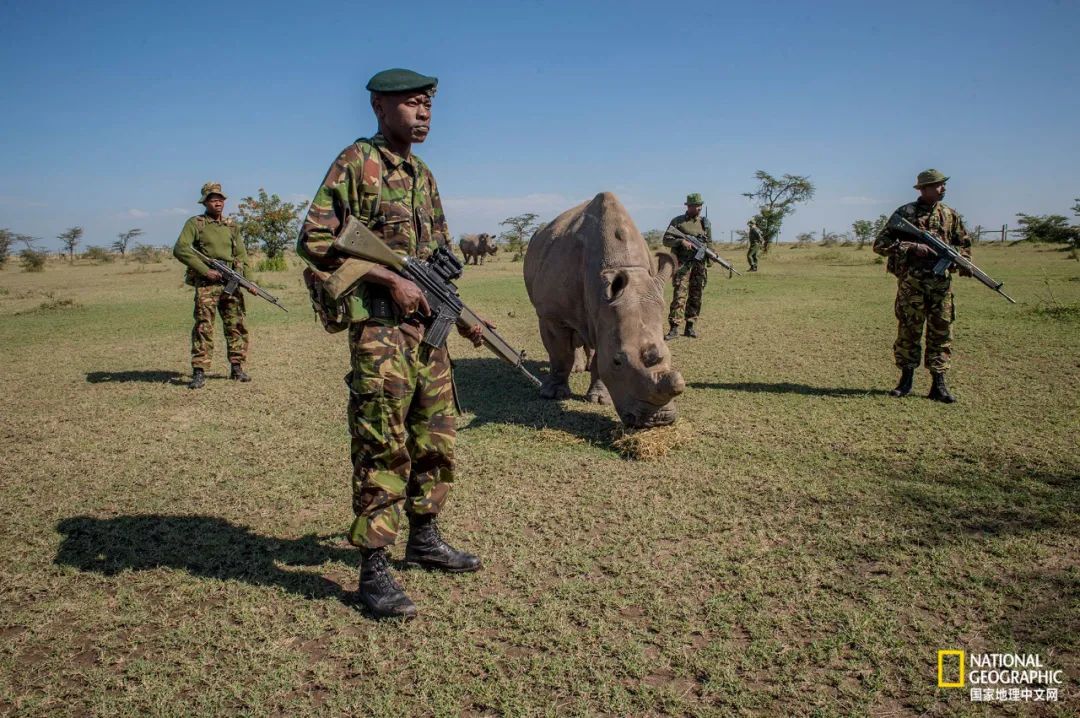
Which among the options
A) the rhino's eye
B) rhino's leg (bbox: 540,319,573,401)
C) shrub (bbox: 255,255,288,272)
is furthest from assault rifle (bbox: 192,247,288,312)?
shrub (bbox: 255,255,288,272)

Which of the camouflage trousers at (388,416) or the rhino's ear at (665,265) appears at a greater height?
the rhino's ear at (665,265)

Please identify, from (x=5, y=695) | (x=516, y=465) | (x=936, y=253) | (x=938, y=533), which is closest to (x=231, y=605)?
(x=5, y=695)

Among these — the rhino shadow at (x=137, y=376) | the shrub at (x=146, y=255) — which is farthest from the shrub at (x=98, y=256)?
the rhino shadow at (x=137, y=376)

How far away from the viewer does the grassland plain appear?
300cm

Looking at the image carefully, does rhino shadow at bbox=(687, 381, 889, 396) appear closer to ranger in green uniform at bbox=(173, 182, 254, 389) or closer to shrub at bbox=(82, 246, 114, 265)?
ranger in green uniform at bbox=(173, 182, 254, 389)

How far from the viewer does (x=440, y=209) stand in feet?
13.1

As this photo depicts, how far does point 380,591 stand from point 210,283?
6.92m

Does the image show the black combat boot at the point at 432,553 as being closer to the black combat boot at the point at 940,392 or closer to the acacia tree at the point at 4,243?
the black combat boot at the point at 940,392

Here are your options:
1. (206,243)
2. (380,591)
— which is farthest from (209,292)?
(380,591)

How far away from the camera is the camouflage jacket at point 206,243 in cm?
862

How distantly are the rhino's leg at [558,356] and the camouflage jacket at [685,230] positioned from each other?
4.78 meters

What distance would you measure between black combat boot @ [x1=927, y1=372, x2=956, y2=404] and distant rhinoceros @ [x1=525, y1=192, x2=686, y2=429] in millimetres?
3265

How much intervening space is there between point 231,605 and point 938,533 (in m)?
4.42

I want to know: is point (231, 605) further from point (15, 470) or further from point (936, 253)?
point (936, 253)
